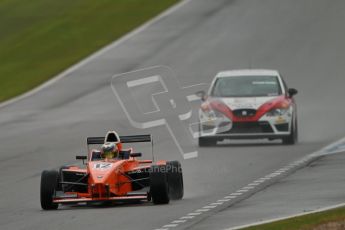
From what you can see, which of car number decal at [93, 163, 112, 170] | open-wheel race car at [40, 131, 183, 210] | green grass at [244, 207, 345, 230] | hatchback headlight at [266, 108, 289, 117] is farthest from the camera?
hatchback headlight at [266, 108, 289, 117]

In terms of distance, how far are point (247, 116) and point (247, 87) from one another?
4.62ft

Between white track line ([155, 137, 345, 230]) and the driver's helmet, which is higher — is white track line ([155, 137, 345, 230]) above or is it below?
below

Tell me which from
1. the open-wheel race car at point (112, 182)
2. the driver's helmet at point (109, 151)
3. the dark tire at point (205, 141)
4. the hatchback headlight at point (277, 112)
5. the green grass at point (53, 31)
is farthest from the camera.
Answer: the green grass at point (53, 31)

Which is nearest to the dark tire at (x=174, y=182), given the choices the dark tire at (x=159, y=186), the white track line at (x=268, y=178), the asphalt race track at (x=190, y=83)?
the asphalt race track at (x=190, y=83)

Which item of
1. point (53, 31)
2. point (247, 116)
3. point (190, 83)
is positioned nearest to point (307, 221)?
point (247, 116)

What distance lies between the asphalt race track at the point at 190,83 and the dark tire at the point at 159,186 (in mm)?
169

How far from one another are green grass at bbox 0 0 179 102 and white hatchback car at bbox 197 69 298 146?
12.4m

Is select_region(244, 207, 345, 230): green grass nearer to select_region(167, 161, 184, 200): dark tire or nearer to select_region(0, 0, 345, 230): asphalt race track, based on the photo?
select_region(0, 0, 345, 230): asphalt race track

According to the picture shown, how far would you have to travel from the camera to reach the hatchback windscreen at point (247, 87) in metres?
27.4

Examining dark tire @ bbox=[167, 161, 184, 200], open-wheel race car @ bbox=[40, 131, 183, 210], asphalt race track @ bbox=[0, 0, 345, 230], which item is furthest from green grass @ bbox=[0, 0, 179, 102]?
dark tire @ bbox=[167, 161, 184, 200]

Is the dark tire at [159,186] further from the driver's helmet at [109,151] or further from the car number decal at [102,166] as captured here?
the driver's helmet at [109,151]

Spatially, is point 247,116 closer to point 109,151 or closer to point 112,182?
point 109,151

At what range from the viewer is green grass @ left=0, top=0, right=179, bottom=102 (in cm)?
4125

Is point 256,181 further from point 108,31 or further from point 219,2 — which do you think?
point 219,2
